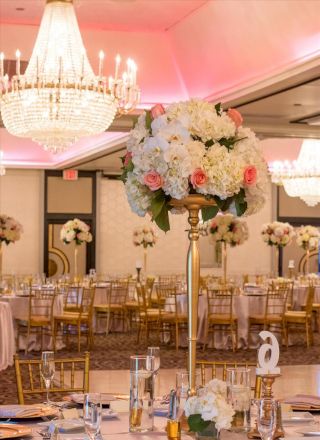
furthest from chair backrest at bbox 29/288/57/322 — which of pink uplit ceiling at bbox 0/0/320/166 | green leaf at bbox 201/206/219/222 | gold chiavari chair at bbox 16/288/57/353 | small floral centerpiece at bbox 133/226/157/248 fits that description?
green leaf at bbox 201/206/219/222

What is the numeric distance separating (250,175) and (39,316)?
1033 centimetres

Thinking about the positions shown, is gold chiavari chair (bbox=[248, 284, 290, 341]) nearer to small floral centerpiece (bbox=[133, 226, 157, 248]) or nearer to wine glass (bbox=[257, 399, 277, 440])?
small floral centerpiece (bbox=[133, 226, 157, 248])

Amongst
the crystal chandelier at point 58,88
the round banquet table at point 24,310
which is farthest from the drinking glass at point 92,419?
the round banquet table at point 24,310

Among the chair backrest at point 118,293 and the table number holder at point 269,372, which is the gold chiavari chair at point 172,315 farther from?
the table number holder at point 269,372

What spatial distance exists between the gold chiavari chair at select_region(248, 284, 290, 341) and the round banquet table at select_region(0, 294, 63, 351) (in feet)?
9.25

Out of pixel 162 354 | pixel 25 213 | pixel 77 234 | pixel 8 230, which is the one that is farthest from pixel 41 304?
pixel 25 213

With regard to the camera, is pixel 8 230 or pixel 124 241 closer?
pixel 8 230

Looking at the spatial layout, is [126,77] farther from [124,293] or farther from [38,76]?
[124,293]

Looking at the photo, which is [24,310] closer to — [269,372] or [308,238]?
[308,238]

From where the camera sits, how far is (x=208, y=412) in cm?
299

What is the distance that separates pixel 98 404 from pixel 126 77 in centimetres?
726

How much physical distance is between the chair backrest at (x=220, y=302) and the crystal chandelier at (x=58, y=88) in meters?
4.52

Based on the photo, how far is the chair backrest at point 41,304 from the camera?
43.6 feet

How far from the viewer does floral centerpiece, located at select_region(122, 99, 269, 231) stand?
11.0 ft
